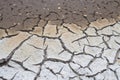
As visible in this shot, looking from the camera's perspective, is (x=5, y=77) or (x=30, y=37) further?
(x=30, y=37)

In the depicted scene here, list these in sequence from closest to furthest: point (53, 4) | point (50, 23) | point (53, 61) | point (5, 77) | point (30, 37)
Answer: point (5, 77) → point (53, 61) → point (30, 37) → point (50, 23) → point (53, 4)

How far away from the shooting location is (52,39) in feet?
8.26

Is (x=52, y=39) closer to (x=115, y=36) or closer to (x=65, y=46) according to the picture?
(x=65, y=46)

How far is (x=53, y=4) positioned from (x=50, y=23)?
0.87 feet

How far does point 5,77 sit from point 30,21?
0.65 meters

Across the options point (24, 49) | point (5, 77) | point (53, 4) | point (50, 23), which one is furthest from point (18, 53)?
point (53, 4)

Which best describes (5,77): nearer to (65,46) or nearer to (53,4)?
(65,46)

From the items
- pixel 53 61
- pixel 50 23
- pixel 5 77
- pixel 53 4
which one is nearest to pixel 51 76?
pixel 53 61

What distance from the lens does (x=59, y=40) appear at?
8.24 feet

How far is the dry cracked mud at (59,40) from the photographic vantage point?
2.27 meters

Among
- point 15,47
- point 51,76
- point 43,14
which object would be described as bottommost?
point 51,76

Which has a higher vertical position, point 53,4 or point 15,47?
point 53,4

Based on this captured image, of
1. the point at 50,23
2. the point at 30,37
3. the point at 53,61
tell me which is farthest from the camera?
the point at 50,23

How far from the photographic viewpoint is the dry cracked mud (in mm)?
2268
